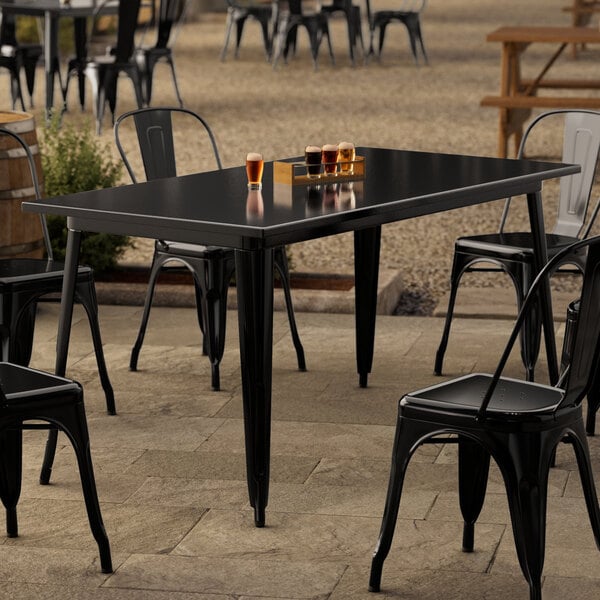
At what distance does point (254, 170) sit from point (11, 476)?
1003mm

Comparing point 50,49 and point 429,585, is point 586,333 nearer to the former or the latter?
point 429,585

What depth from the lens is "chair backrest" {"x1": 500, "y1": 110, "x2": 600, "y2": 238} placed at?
4496mm

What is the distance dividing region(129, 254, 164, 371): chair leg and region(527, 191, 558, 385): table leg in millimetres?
1160

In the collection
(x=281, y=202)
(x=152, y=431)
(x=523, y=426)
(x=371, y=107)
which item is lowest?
(x=371, y=107)

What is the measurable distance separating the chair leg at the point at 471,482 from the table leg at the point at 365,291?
1211mm

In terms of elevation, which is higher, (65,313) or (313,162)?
(313,162)

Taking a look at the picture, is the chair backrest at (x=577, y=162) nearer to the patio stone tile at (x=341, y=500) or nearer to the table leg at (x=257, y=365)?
the patio stone tile at (x=341, y=500)

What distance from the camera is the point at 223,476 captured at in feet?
11.5

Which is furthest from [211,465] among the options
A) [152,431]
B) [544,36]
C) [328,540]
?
[544,36]

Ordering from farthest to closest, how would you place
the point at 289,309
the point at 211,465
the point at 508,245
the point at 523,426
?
the point at 289,309 → the point at 508,245 → the point at 211,465 → the point at 523,426

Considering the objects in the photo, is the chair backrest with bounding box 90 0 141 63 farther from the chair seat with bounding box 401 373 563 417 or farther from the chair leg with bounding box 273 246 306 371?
the chair seat with bounding box 401 373 563 417

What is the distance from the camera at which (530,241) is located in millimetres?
4211

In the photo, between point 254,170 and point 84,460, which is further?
→ point 254,170

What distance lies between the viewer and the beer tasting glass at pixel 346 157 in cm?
368
